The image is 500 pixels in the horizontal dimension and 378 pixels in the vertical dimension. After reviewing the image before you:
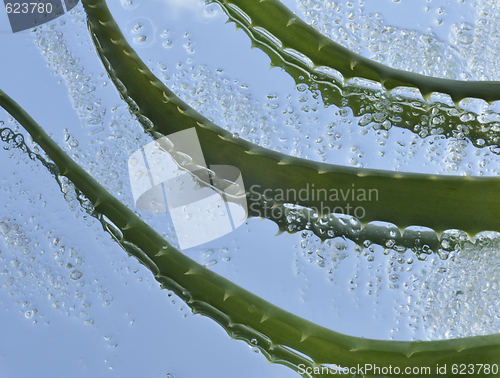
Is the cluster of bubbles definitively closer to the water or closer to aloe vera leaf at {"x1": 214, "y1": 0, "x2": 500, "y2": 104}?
the water

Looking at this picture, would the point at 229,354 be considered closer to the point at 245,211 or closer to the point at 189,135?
the point at 245,211

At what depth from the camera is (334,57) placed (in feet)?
1.88

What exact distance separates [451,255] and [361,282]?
0.12 meters

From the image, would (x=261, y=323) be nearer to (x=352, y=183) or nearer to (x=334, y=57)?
(x=352, y=183)

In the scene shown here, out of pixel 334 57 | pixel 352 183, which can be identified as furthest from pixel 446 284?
pixel 334 57

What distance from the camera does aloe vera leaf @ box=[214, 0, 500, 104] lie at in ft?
1.70

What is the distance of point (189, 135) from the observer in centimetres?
52

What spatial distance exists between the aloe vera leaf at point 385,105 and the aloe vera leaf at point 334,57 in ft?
0.08

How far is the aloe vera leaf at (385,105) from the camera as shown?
0.61 meters

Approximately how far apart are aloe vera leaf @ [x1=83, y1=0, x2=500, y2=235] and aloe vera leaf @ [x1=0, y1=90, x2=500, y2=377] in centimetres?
11

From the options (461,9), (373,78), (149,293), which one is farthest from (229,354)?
(461,9)

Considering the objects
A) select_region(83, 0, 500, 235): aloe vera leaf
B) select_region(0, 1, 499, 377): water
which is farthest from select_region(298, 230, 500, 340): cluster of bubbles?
select_region(83, 0, 500, 235): aloe vera leaf

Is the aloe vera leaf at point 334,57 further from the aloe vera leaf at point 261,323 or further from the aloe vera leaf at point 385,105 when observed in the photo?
the aloe vera leaf at point 261,323

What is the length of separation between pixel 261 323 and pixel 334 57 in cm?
34
